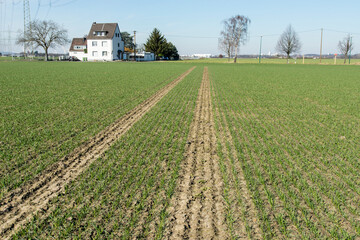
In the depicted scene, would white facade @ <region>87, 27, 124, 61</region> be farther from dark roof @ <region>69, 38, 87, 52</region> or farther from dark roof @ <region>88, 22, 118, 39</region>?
dark roof @ <region>69, 38, 87, 52</region>

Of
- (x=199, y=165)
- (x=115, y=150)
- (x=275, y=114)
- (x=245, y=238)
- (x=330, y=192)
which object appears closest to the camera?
(x=245, y=238)

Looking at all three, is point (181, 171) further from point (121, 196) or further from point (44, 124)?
point (44, 124)

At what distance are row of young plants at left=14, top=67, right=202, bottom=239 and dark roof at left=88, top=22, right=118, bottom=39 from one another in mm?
77269

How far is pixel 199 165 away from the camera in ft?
17.0

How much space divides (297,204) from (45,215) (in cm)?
328

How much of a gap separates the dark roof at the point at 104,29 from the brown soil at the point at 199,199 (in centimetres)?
7772

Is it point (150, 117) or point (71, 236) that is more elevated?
point (150, 117)

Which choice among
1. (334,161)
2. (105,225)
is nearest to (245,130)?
(334,161)

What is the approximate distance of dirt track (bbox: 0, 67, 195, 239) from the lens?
344 centimetres

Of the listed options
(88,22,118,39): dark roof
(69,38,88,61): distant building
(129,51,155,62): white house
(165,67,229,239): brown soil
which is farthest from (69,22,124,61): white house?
(165,67,229,239): brown soil

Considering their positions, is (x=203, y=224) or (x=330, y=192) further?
(x=330, y=192)

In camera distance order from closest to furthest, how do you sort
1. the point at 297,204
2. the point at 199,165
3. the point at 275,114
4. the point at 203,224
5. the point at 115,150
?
the point at 203,224 < the point at 297,204 < the point at 199,165 < the point at 115,150 < the point at 275,114

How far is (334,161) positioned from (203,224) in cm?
342

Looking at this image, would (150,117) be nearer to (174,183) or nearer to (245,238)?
(174,183)
